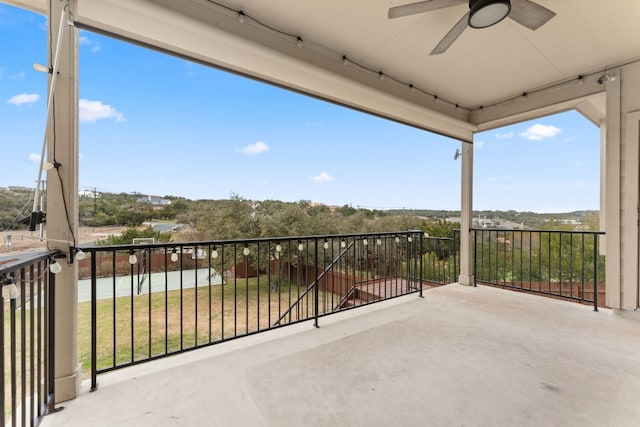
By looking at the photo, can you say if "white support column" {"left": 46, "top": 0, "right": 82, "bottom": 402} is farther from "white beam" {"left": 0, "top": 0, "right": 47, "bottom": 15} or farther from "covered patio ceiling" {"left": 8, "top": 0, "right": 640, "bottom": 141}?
"white beam" {"left": 0, "top": 0, "right": 47, "bottom": 15}

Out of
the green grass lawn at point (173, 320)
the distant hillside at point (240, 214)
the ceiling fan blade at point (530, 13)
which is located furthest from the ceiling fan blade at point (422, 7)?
the green grass lawn at point (173, 320)

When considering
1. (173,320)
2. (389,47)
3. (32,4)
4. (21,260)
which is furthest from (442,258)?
(32,4)

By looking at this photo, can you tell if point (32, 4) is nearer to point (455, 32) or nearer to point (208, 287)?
point (455, 32)

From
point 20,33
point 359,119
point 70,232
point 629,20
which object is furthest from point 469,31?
point 359,119

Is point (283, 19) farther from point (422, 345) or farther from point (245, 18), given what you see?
point (422, 345)

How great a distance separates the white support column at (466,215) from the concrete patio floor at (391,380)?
150cm

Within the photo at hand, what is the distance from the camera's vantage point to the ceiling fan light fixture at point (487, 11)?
165 centimetres

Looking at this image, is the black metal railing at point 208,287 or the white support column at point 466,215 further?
the white support column at point 466,215

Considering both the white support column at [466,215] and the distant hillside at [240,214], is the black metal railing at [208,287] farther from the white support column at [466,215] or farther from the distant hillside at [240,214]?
the white support column at [466,215]

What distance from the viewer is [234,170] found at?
340 inches

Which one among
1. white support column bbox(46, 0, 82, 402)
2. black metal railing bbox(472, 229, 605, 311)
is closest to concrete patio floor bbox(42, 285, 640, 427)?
white support column bbox(46, 0, 82, 402)

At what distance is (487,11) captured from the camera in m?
1.71

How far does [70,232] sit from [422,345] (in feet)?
7.95

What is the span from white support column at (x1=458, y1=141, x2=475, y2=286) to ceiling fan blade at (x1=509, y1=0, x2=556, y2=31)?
2.28 meters
